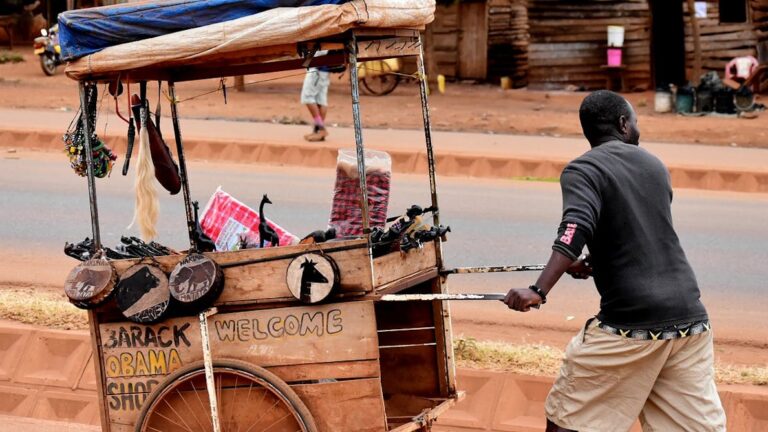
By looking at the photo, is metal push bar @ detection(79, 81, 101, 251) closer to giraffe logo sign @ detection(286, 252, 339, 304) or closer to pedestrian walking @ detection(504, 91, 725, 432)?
giraffe logo sign @ detection(286, 252, 339, 304)

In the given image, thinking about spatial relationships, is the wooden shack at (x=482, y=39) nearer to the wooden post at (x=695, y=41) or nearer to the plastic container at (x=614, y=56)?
the plastic container at (x=614, y=56)

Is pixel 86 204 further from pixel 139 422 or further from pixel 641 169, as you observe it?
pixel 641 169

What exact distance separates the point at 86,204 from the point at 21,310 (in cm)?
388

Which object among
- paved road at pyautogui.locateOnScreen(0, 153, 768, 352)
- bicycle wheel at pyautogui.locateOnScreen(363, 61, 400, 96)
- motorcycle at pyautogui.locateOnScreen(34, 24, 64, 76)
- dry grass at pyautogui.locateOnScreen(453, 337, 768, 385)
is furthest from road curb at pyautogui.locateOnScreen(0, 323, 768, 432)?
motorcycle at pyautogui.locateOnScreen(34, 24, 64, 76)

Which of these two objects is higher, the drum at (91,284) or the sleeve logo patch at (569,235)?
the sleeve logo patch at (569,235)

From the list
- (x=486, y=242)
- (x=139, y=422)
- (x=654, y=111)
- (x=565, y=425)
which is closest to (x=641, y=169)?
(x=565, y=425)

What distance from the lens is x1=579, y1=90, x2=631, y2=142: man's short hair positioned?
3.63 metres

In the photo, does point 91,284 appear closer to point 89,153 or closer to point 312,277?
point 89,153

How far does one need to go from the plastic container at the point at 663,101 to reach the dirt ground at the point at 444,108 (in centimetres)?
20

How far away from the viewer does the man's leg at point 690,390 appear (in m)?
3.58

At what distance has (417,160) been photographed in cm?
1194

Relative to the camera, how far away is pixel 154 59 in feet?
12.0

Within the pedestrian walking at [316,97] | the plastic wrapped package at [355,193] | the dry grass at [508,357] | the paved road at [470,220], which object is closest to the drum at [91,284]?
the plastic wrapped package at [355,193]

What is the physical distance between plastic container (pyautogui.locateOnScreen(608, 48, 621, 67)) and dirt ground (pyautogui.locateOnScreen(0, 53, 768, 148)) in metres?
0.67
